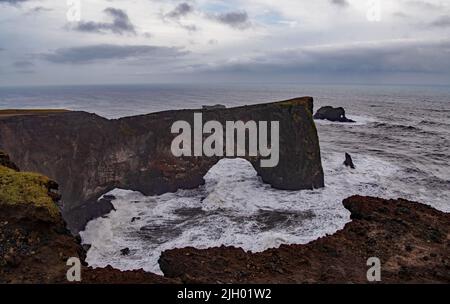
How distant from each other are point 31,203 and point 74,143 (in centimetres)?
2209

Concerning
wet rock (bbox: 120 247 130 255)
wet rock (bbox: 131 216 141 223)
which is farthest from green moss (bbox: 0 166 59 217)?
wet rock (bbox: 131 216 141 223)

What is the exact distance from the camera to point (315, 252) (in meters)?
12.7

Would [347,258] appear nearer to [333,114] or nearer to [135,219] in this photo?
[135,219]

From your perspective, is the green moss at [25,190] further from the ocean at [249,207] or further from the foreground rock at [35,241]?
the ocean at [249,207]

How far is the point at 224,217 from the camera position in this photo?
1198 inches

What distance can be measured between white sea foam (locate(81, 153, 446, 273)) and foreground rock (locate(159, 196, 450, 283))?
1012 cm

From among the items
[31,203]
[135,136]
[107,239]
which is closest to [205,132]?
[135,136]

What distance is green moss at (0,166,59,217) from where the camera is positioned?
13484 mm

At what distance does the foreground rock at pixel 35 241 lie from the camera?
35.8 ft

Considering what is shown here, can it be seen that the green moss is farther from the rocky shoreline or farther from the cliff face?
the cliff face

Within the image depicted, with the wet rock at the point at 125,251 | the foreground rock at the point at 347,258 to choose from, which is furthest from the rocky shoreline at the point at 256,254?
the wet rock at the point at 125,251

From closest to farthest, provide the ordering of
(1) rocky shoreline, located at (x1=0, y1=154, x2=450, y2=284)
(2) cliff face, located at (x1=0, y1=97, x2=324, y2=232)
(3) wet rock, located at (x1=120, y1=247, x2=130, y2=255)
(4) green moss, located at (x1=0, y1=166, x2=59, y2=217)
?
(1) rocky shoreline, located at (x1=0, y1=154, x2=450, y2=284) → (4) green moss, located at (x1=0, y1=166, x2=59, y2=217) → (3) wet rock, located at (x1=120, y1=247, x2=130, y2=255) → (2) cliff face, located at (x1=0, y1=97, x2=324, y2=232)

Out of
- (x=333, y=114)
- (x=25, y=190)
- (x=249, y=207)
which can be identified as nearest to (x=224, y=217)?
(x=249, y=207)
